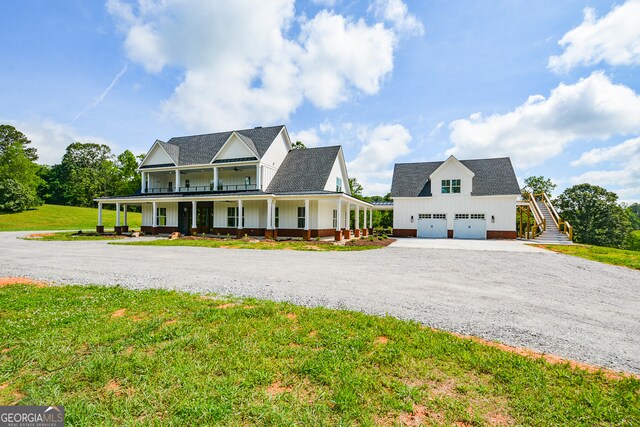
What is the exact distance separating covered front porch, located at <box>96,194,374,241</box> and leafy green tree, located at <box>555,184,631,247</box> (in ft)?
99.9

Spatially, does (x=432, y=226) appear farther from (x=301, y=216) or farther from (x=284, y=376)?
(x=284, y=376)

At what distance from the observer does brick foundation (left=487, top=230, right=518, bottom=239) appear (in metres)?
26.4

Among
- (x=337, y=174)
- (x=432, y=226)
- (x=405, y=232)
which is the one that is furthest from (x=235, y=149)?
(x=432, y=226)

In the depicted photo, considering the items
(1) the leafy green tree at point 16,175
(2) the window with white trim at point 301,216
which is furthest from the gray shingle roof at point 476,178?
(1) the leafy green tree at point 16,175

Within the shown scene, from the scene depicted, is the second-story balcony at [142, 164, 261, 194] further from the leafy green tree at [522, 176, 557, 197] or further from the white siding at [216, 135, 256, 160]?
the leafy green tree at [522, 176, 557, 197]

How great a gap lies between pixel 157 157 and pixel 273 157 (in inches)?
A: 460

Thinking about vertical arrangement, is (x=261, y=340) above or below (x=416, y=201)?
below

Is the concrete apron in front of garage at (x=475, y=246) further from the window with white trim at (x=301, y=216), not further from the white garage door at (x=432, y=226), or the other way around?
the window with white trim at (x=301, y=216)

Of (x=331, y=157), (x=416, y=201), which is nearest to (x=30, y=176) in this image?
(x=331, y=157)

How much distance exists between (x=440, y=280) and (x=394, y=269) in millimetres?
2002

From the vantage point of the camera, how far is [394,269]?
34.0 ft

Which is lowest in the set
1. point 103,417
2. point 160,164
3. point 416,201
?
point 103,417

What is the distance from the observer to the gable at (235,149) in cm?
2564

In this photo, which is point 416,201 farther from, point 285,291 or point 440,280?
point 285,291
